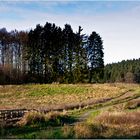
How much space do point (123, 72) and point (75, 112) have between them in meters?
114

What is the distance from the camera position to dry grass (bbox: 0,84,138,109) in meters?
58.0

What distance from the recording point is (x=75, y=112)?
4241 centimetres

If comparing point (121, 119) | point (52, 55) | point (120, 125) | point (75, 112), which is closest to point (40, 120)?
point (121, 119)

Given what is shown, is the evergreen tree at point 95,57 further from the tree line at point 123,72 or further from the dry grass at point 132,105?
the tree line at point 123,72

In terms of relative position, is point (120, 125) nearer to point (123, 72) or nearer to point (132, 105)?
point (132, 105)

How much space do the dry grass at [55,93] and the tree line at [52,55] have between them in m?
12.5

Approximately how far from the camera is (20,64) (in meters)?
89.9

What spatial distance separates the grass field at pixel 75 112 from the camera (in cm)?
2212

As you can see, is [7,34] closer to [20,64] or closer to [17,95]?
[20,64]

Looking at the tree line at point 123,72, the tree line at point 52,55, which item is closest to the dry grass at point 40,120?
the tree line at point 52,55

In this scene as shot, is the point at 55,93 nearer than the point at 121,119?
No

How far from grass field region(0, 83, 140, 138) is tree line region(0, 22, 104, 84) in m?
12.6

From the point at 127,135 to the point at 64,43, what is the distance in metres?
65.3

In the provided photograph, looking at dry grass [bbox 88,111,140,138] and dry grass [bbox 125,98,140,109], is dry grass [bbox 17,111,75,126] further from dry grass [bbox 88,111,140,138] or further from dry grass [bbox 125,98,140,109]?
dry grass [bbox 125,98,140,109]
